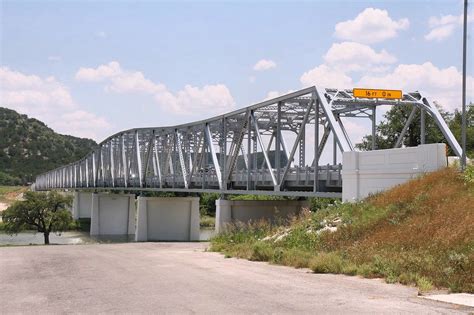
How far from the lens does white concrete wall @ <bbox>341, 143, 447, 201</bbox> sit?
21172 millimetres

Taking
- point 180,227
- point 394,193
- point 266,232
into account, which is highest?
point 394,193

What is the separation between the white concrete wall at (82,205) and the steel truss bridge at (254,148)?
59.2 ft

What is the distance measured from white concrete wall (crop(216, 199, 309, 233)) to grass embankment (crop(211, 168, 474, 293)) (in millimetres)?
22287

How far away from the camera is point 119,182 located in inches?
3531

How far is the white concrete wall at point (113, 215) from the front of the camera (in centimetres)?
9138

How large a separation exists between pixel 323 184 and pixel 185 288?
20.7m

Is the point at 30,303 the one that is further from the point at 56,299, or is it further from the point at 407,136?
the point at 407,136

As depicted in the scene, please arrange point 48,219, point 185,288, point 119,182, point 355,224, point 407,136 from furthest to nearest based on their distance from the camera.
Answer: point 119,182 → point 48,219 → point 407,136 → point 355,224 → point 185,288

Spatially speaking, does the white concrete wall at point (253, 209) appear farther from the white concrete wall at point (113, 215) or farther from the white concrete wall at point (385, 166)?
the white concrete wall at point (113, 215)

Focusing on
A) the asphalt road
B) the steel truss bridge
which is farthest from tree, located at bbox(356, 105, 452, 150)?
the asphalt road

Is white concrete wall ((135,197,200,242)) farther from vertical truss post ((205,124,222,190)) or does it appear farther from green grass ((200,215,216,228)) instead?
green grass ((200,215,216,228))

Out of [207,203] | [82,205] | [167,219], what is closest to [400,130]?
[167,219]

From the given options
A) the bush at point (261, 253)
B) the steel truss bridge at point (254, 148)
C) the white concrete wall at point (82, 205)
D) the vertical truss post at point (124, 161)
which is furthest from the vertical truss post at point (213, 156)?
the white concrete wall at point (82, 205)

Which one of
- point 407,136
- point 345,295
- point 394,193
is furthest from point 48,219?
point 345,295
